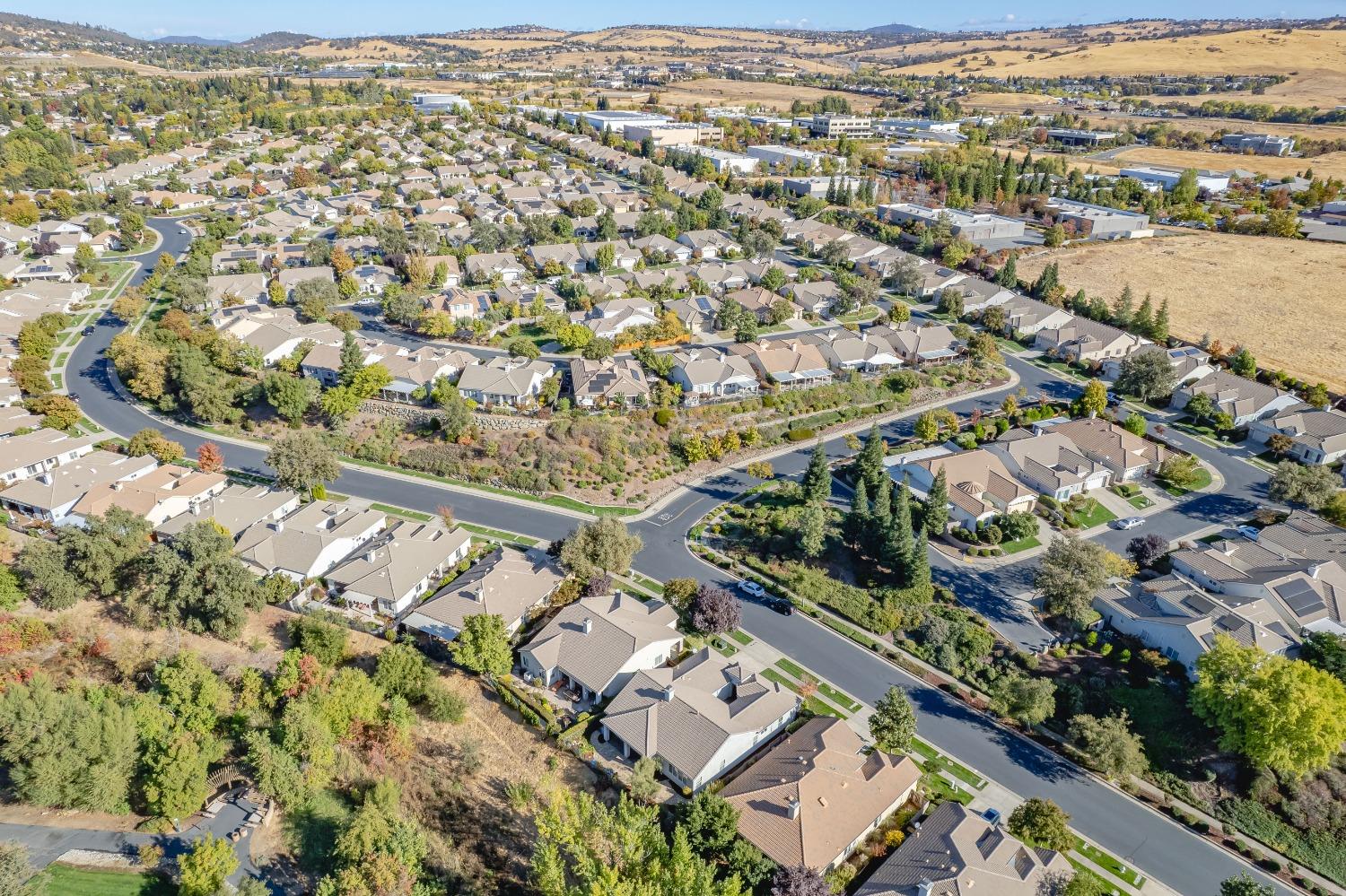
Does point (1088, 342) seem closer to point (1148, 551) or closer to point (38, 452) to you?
point (1148, 551)

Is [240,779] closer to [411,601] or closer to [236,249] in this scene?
[411,601]

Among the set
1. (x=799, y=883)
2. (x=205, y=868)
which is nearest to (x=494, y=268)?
(x=205, y=868)

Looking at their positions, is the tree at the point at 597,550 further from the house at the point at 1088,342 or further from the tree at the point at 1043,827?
the house at the point at 1088,342

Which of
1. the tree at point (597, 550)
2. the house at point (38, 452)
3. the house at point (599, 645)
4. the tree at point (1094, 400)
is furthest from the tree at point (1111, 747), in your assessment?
the house at point (38, 452)

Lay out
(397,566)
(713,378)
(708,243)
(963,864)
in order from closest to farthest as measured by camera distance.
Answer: (963,864), (397,566), (713,378), (708,243)

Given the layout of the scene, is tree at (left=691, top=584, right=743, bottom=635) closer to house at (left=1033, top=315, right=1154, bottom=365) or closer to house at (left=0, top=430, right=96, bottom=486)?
house at (left=0, top=430, right=96, bottom=486)
